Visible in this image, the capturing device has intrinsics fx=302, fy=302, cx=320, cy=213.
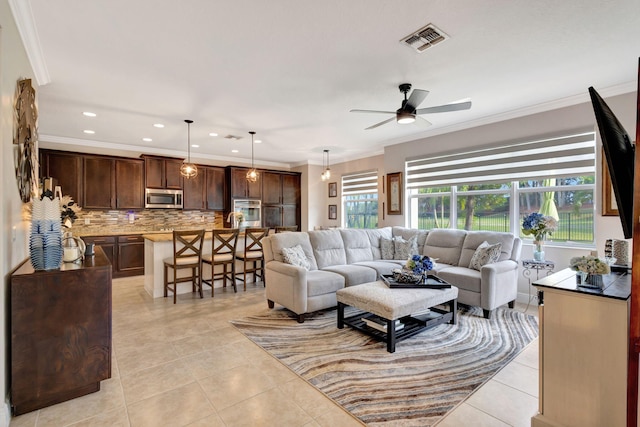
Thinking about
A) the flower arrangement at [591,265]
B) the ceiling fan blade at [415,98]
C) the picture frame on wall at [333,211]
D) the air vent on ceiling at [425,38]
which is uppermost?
the air vent on ceiling at [425,38]

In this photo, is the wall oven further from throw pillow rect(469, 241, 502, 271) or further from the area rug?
throw pillow rect(469, 241, 502, 271)

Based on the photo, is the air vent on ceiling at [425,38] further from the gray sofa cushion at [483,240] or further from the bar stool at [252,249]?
the bar stool at [252,249]

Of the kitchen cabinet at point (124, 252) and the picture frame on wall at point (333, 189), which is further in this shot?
the picture frame on wall at point (333, 189)

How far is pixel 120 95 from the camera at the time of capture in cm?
369

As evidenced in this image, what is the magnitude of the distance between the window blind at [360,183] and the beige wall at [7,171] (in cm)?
594

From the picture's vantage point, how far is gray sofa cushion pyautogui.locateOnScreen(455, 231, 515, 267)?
403cm

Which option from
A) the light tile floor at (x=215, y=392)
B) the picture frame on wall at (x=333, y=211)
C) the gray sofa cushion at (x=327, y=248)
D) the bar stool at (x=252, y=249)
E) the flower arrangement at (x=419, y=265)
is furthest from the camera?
the picture frame on wall at (x=333, y=211)

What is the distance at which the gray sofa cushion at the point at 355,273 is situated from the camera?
391 cm

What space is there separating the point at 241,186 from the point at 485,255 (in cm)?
554

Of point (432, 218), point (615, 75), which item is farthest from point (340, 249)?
point (615, 75)

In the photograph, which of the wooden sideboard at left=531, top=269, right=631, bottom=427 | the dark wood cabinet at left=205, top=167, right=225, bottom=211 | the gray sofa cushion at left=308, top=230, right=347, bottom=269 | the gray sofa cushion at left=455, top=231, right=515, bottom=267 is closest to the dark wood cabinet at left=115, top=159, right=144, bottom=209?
the dark wood cabinet at left=205, top=167, right=225, bottom=211

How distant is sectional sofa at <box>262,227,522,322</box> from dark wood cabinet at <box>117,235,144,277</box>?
3407 millimetres

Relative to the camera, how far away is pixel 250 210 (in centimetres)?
761

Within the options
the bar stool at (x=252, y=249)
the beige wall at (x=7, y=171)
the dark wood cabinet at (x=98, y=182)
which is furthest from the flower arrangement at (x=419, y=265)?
the dark wood cabinet at (x=98, y=182)
